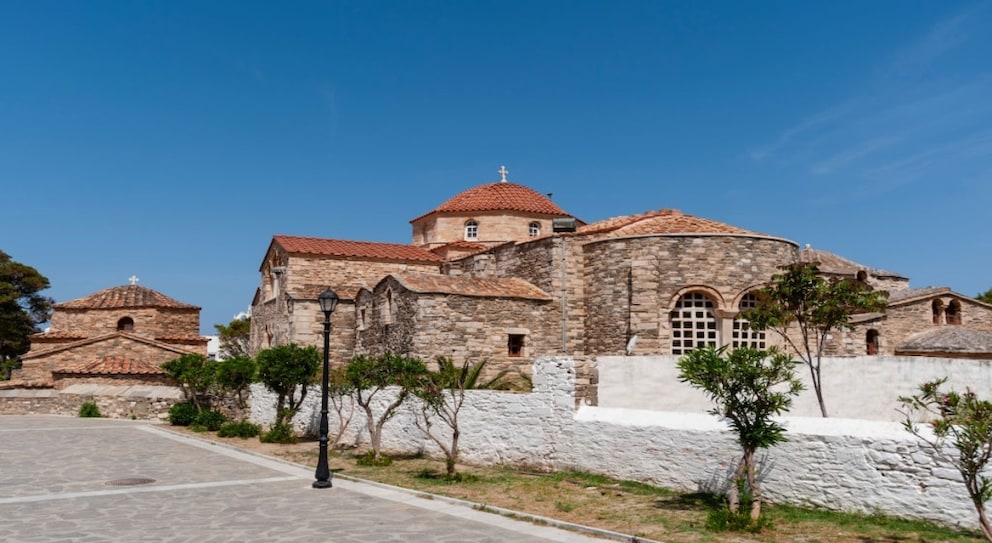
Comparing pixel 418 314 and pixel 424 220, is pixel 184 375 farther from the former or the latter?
pixel 424 220

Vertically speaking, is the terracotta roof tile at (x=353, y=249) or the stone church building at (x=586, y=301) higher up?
the terracotta roof tile at (x=353, y=249)

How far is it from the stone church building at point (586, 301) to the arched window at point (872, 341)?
1.6 inches

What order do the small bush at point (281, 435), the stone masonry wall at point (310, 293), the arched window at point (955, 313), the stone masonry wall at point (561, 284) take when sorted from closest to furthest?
the small bush at point (281, 435), the stone masonry wall at point (561, 284), the stone masonry wall at point (310, 293), the arched window at point (955, 313)

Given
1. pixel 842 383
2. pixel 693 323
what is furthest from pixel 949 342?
pixel 842 383

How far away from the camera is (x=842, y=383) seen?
16.0 metres

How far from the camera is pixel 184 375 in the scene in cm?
2458

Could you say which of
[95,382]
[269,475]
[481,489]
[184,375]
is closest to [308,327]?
[184,375]

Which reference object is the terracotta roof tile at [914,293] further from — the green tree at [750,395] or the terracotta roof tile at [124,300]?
the terracotta roof tile at [124,300]

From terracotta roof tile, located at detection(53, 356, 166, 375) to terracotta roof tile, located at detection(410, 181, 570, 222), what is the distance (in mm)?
13960

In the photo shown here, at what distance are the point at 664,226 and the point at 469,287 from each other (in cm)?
676

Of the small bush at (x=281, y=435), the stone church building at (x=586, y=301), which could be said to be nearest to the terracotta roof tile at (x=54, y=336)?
the stone church building at (x=586, y=301)

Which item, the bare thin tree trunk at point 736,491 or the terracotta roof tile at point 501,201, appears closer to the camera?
the bare thin tree trunk at point 736,491

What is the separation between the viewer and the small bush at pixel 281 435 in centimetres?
1873

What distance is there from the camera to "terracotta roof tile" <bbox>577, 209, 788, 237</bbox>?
899 inches
